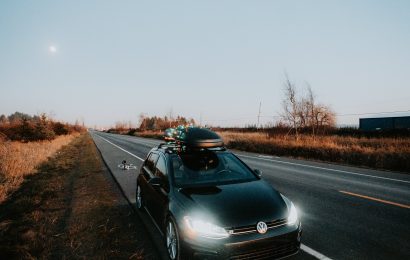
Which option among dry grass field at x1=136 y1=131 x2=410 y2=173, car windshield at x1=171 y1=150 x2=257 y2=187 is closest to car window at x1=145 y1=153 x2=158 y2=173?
car windshield at x1=171 y1=150 x2=257 y2=187

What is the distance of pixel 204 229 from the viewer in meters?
3.42

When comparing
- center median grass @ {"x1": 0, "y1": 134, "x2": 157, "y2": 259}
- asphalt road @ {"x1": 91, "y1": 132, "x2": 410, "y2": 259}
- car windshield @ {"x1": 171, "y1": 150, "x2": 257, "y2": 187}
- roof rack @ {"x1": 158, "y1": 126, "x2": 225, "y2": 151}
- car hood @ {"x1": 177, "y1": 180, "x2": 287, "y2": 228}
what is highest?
roof rack @ {"x1": 158, "y1": 126, "x2": 225, "y2": 151}

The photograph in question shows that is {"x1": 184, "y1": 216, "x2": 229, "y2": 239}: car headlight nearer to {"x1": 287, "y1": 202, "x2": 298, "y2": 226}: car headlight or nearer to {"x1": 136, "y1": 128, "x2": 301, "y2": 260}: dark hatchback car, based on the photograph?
{"x1": 136, "y1": 128, "x2": 301, "y2": 260}: dark hatchback car

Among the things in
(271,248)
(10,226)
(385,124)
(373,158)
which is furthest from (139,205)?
(385,124)

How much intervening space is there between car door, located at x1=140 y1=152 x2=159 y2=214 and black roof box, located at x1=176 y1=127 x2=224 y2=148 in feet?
2.68

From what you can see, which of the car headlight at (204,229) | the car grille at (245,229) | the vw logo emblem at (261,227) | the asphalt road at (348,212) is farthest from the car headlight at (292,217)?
the car headlight at (204,229)

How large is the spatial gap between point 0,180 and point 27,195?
216 cm

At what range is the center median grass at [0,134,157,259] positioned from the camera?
4.32 meters

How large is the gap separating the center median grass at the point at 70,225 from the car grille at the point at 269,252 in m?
1.56

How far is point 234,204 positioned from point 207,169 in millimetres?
1311

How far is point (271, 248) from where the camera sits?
11.2 ft

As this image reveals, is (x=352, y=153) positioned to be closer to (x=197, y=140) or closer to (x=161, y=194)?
(x=197, y=140)

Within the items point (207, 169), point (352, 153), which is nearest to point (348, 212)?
point (207, 169)

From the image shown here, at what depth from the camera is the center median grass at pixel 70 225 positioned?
14.2ft
